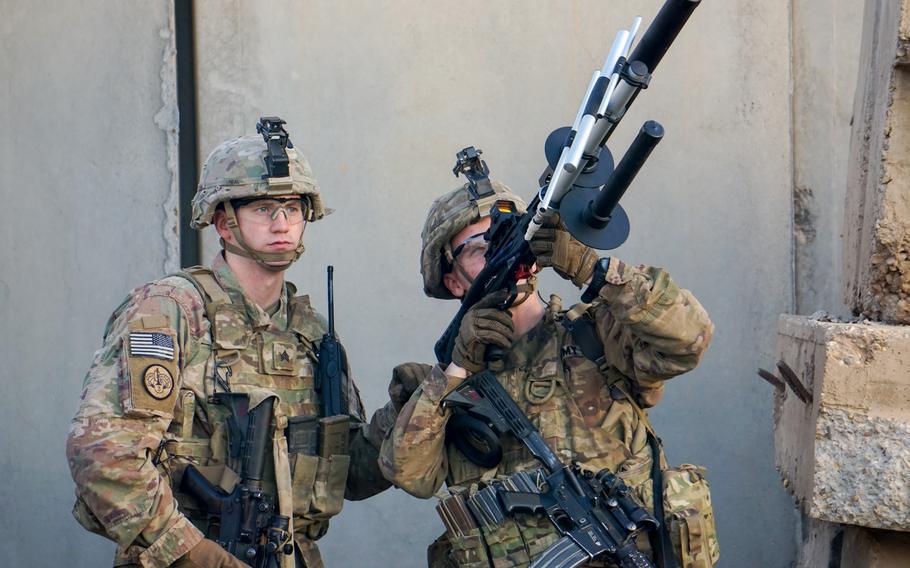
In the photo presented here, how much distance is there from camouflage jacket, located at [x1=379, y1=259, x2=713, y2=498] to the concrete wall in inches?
76.1

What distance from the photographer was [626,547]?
3.83 m

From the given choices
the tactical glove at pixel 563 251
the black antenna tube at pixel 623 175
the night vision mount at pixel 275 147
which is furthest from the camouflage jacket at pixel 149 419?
the black antenna tube at pixel 623 175

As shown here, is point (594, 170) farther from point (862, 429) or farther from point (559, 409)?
point (862, 429)

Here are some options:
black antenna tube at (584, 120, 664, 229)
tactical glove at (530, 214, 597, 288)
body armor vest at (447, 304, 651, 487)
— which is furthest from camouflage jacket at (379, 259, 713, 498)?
black antenna tube at (584, 120, 664, 229)

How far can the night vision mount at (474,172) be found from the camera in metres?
4.29

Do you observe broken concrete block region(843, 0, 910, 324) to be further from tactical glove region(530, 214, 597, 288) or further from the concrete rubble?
tactical glove region(530, 214, 597, 288)

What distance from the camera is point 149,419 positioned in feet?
13.3

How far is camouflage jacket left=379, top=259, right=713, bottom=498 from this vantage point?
3982 millimetres

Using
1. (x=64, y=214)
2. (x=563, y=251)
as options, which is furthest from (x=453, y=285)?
(x=64, y=214)

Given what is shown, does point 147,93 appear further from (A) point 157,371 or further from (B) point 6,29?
(A) point 157,371

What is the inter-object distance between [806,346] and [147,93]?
3.44 m

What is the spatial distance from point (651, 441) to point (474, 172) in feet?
3.27

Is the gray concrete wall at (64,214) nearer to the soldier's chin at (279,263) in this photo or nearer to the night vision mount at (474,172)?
the soldier's chin at (279,263)

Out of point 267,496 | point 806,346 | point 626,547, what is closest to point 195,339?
point 267,496
